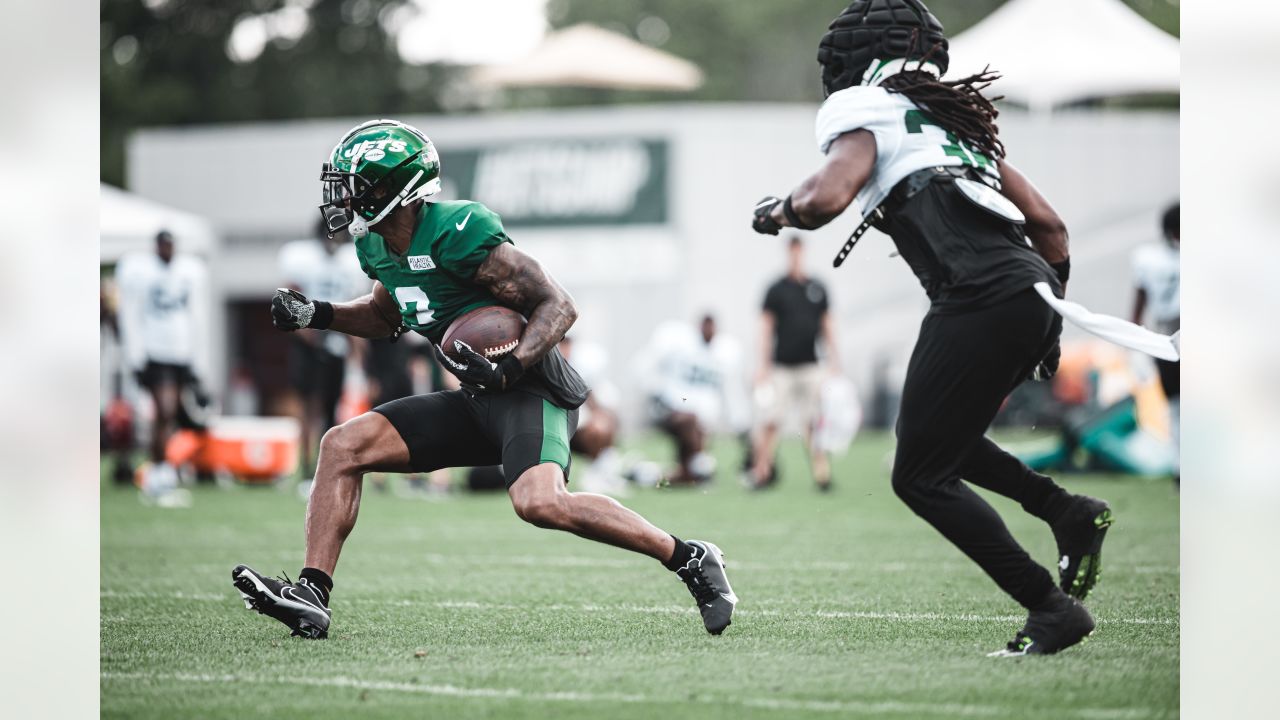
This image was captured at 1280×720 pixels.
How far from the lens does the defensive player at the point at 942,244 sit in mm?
4879

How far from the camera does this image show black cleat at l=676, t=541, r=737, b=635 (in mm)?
5531

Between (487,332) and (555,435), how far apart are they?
1.42 feet

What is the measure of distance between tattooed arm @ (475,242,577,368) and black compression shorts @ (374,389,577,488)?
246 millimetres

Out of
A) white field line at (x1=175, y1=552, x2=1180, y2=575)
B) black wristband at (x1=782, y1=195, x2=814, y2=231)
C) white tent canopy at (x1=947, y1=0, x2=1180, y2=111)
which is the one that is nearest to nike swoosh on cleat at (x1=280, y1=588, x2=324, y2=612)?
black wristband at (x1=782, y1=195, x2=814, y2=231)

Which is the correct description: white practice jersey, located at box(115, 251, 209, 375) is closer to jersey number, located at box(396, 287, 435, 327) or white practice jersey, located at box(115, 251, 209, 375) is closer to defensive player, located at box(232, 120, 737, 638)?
defensive player, located at box(232, 120, 737, 638)

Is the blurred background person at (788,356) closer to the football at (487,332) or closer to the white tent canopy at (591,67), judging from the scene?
the football at (487,332)

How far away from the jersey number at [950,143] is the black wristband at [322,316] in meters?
→ 2.25

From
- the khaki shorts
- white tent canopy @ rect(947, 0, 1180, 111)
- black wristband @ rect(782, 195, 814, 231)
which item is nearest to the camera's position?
black wristband @ rect(782, 195, 814, 231)

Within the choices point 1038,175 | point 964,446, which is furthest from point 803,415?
point 1038,175

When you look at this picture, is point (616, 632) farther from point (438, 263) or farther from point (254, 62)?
point (254, 62)

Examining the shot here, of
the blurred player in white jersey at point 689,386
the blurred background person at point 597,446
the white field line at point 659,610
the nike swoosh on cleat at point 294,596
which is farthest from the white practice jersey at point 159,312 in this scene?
the nike swoosh on cleat at point 294,596

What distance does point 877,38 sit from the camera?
5.12 metres
